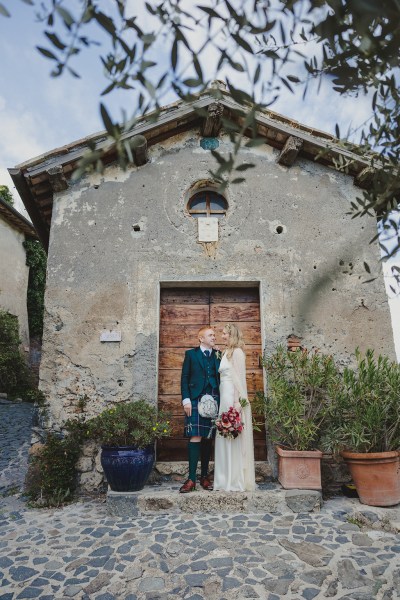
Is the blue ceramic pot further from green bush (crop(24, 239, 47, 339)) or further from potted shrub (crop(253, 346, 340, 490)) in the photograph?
green bush (crop(24, 239, 47, 339))

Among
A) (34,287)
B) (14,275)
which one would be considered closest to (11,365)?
(14,275)

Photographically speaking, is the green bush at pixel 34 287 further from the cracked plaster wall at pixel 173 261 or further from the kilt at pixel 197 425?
the kilt at pixel 197 425

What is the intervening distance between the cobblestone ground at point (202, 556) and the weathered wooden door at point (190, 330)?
135 cm

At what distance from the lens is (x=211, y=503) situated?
14.1 ft

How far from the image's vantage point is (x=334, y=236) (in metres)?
5.95

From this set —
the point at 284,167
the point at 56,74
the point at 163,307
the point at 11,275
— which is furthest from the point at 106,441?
the point at 11,275

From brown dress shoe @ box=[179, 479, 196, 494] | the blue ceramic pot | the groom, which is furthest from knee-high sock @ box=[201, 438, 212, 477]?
the blue ceramic pot

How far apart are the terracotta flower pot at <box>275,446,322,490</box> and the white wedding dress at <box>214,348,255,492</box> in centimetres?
36

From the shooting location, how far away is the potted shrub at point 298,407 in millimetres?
4574

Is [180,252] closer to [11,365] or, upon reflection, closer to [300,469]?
[300,469]

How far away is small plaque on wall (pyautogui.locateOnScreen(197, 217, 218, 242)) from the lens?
5875 millimetres

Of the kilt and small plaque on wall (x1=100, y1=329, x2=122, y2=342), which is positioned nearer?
the kilt

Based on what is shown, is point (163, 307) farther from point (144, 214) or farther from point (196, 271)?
point (144, 214)

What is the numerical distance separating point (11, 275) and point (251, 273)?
1055 centimetres
